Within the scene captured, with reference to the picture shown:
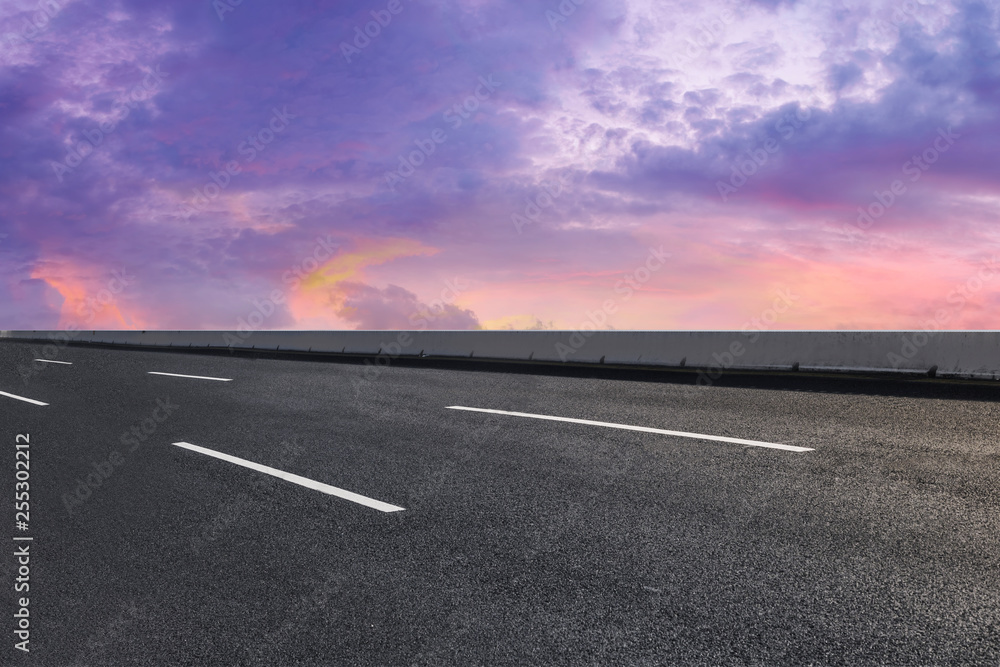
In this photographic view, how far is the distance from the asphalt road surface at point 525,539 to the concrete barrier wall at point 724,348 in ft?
7.92

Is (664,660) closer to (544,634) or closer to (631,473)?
(544,634)

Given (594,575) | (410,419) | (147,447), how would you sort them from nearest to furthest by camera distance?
1. (594,575)
2. (147,447)
3. (410,419)

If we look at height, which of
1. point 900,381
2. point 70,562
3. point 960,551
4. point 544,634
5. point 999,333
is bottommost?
point 70,562

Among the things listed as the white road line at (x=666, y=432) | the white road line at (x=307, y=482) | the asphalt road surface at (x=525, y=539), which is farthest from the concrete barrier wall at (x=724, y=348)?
the white road line at (x=307, y=482)

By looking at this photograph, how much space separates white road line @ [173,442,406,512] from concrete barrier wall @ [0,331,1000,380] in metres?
8.64

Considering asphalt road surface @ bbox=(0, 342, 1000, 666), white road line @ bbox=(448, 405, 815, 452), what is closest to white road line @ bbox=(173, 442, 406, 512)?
asphalt road surface @ bbox=(0, 342, 1000, 666)

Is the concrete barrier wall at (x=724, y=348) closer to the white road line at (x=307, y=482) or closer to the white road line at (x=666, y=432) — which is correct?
→ the white road line at (x=666, y=432)

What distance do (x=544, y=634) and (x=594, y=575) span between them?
65 cm

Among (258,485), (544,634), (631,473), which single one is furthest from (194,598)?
(631,473)

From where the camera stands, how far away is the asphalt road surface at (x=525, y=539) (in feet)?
10.1

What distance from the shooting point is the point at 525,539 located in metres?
4.24

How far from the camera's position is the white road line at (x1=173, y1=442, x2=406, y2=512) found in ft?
16.8

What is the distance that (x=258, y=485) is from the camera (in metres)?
5.91

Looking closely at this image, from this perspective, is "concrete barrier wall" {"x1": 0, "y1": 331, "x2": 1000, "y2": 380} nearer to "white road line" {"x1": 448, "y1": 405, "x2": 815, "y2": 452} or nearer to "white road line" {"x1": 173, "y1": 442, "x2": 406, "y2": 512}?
"white road line" {"x1": 448, "y1": 405, "x2": 815, "y2": 452}
